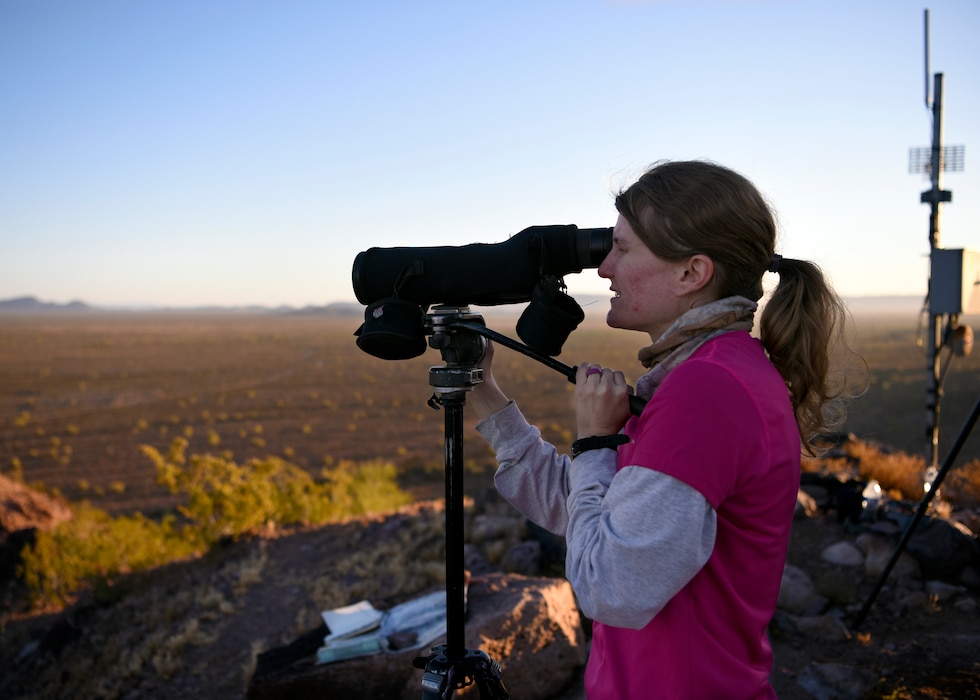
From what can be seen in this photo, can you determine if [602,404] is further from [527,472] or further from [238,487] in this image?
[238,487]

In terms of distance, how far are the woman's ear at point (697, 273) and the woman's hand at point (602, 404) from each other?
0.73 ft

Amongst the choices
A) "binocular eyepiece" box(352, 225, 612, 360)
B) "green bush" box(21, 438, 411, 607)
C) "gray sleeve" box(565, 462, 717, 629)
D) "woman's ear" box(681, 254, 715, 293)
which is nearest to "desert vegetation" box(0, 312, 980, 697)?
"green bush" box(21, 438, 411, 607)

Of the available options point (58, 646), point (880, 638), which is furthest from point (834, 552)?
point (58, 646)

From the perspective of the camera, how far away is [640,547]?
1108mm

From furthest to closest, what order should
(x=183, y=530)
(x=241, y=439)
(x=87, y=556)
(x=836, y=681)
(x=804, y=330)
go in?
(x=241, y=439) → (x=183, y=530) → (x=87, y=556) → (x=836, y=681) → (x=804, y=330)

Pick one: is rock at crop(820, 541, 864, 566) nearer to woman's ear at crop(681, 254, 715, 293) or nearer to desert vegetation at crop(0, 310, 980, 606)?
desert vegetation at crop(0, 310, 980, 606)

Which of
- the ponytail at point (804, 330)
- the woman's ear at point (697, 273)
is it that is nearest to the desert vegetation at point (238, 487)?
the ponytail at point (804, 330)

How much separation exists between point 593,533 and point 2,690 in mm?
6365

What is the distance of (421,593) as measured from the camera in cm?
419

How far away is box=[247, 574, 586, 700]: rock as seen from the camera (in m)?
3.35

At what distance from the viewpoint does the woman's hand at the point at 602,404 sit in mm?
1332

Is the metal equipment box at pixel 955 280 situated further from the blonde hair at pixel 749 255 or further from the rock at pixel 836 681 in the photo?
the blonde hair at pixel 749 255

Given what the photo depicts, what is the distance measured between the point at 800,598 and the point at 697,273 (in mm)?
4170

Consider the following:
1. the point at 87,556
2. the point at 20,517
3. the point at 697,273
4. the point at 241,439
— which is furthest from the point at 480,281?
the point at 241,439
